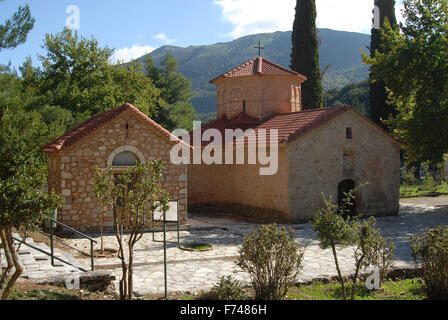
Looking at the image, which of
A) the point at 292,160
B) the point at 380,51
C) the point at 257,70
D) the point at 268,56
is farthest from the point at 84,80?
the point at 268,56

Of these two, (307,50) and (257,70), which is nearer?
(257,70)

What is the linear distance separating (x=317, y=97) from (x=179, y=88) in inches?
913

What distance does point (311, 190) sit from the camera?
17.5 m

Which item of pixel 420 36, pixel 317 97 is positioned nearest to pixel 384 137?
pixel 420 36

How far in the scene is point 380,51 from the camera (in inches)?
1139

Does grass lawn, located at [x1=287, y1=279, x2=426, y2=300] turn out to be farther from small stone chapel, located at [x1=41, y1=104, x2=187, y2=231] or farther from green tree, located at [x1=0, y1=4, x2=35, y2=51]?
green tree, located at [x1=0, y1=4, x2=35, y2=51]

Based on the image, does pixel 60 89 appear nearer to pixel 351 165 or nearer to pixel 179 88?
pixel 351 165

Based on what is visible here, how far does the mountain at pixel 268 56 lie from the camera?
430 feet

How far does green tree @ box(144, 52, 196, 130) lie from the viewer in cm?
4444

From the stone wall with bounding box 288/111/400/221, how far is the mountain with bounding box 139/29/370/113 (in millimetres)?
101088

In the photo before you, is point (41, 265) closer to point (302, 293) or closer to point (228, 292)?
point (228, 292)
